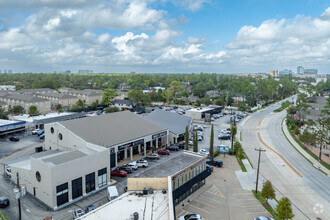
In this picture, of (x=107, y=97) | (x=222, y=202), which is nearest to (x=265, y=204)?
(x=222, y=202)

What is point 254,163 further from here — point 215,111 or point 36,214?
point 215,111

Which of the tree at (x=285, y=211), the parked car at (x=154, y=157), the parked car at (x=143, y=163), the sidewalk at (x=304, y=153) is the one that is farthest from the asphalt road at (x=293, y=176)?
the parked car at (x=143, y=163)

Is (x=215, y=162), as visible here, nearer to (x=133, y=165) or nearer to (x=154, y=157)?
(x=154, y=157)

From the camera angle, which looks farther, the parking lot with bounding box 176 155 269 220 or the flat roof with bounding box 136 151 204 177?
the flat roof with bounding box 136 151 204 177

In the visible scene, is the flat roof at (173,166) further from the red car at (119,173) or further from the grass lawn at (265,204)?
the grass lawn at (265,204)

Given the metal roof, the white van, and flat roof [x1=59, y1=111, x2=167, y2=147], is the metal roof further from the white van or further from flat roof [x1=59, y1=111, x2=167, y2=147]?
the white van

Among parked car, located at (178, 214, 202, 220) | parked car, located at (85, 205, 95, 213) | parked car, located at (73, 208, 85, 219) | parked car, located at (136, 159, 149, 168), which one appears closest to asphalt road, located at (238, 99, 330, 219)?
parked car, located at (178, 214, 202, 220)
